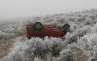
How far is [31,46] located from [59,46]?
4.83 feet

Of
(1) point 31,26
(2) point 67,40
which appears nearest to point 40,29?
(1) point 31,26

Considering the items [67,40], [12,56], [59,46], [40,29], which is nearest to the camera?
[12,56]

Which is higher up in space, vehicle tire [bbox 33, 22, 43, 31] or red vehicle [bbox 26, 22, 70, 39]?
vehicle tire [bbox 33, 22, 43, 31]

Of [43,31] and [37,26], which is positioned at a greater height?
[37,26]

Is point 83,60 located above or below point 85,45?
below

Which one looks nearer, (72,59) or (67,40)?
(72,59)

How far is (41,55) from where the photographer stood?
30.7 feet

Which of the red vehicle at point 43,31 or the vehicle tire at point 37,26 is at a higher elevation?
the vehicle tire at point 37,26

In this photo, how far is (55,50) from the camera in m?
9.80

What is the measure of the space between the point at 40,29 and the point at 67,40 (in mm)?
2797

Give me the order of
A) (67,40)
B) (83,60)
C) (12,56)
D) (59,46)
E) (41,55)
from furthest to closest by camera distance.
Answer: (67,40), (59,46), (41,55), (12,56), (83,60)

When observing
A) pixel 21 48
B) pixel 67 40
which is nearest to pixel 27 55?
pixel 21 48

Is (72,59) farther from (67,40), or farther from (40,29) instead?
(40,29)

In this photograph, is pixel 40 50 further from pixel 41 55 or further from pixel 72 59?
pixel 72 59
